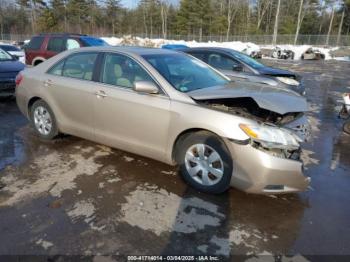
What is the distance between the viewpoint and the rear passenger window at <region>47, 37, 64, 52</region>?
472 inches

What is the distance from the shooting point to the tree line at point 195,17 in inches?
2515

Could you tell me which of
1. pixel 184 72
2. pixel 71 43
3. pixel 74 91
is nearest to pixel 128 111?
pixel 184 72

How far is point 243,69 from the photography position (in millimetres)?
8477

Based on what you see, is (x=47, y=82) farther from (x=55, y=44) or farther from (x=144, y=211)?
(x=55, y=44)

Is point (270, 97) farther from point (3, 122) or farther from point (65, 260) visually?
point (3, 122)

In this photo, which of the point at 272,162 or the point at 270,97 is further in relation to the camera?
the point at 270,97

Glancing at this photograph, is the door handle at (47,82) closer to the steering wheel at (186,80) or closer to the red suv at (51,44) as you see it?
the steering wheel at (186,80)

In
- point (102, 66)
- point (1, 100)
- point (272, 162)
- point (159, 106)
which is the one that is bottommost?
point (1, 100)

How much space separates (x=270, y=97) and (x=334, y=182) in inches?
58.1

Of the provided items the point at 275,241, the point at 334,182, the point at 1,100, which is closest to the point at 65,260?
the point at 275,241

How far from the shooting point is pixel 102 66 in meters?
4.57

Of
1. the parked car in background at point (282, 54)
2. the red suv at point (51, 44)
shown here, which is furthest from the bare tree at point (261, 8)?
the red suv at point (51, 44)

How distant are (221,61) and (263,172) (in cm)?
589

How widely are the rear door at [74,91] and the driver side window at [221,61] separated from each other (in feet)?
15.2
